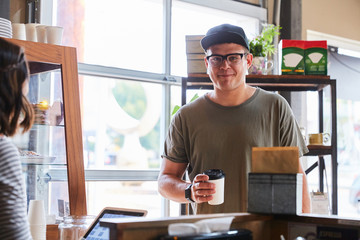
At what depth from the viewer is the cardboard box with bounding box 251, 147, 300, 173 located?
4.56ft

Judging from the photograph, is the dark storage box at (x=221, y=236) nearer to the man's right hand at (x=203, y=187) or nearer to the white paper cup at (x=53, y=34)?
the man's right hand at (x=203, y=187)

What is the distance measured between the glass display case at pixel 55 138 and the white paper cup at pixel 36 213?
37 centimetres

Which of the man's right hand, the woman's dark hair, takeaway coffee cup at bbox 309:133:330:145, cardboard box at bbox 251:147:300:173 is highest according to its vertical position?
the woman's dark hair

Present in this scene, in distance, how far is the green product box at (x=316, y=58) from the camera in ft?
11.0

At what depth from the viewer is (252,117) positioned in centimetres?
236

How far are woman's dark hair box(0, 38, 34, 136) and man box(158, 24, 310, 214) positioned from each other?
1049 mm

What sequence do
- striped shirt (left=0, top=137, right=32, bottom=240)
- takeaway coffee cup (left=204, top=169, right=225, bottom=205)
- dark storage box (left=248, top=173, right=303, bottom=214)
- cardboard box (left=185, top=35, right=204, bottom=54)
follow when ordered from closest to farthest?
striped shirt (left=0, top=137, right=32, bottom=240)
dark storage box (left=248, top=173, right=303, bottom=214)
takeaway coffee cup (left=204, top=169, right=225, bottom=205)
cardboard box (left=185, top=35, right=204, bottom=54)

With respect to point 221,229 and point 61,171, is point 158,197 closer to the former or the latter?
point 61,171

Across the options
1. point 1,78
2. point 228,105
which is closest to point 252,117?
point 228,105

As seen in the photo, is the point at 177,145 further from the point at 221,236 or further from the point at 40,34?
the point at 221,236

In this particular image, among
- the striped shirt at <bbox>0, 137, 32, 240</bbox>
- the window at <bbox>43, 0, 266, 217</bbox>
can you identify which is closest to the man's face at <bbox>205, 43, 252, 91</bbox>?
the striped shirt at <bbox>0, 137, 32, 240</bbox>

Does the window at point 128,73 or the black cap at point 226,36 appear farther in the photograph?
the window at point 128,73

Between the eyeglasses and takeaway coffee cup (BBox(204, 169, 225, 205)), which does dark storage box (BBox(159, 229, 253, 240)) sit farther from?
the eyeglasses

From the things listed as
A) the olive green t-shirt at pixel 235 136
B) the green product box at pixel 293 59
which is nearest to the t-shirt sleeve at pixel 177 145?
the olive green t-shirt at pixel 235 136
